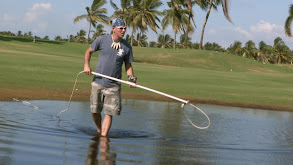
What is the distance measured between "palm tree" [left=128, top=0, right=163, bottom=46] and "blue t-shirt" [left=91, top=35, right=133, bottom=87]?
223 ft

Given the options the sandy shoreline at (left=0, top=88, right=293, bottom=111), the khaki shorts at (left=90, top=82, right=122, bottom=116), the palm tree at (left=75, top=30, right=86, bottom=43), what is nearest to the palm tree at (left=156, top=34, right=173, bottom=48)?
the palm tree at (left=75, top=30, right=86, bottom=43)

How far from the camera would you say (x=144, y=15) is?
256 feet

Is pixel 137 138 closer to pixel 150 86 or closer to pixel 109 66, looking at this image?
pixel 109 66

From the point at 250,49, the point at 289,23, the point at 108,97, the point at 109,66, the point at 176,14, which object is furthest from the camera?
the point at 250,49

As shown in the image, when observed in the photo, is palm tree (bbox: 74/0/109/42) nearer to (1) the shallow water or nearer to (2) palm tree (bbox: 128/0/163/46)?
(2) palm tree (bbox: 128/0/163/46)

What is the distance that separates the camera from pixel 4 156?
5859mm

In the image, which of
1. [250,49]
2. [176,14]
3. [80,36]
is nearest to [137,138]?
[176,14]

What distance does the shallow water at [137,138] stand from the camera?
650 centimetres

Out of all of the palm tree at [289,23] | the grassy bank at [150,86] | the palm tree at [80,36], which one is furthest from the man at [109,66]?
the palm tree at [80,36]

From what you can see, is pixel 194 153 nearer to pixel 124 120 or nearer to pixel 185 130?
pixel 185 130

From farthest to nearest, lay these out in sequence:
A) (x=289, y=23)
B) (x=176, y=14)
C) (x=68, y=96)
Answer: (x=176, y=14)
(x=289, y=23)
(x=68, y=96)

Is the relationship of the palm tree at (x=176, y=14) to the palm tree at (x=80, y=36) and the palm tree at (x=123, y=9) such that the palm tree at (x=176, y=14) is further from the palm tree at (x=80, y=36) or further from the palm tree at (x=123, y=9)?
the palm tree at (x=80, y=36)

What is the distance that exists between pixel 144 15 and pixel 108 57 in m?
70.1

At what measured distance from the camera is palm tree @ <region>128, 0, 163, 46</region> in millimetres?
77125
